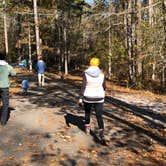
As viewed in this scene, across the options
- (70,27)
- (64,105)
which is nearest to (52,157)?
(64,105)

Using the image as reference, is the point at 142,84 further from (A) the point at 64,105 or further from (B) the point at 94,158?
(B) the point at 94,158

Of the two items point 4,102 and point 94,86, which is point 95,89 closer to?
point 94,86

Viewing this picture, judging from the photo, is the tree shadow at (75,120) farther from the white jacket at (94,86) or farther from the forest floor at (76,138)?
the white jacket at (94,86)

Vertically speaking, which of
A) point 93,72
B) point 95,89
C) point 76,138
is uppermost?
point 93,72

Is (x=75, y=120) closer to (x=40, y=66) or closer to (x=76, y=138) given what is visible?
(x=76, y=138)

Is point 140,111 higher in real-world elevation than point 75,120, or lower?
lower

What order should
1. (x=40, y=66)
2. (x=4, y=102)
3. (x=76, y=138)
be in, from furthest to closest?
(x=40, y=66), (x=4, y=102), (x=76, y=138)

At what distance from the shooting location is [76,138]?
10203 mm

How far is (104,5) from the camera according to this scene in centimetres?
3478

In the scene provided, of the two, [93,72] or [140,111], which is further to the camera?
[140,111]

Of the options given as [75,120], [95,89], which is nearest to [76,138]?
[95,89]

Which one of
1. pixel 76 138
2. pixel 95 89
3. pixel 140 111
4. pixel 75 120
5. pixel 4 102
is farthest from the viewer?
pixel 140 111

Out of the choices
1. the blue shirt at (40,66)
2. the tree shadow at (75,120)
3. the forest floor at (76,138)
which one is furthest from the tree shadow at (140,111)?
the blue shirt at (40,66)

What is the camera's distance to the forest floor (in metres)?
8.51
